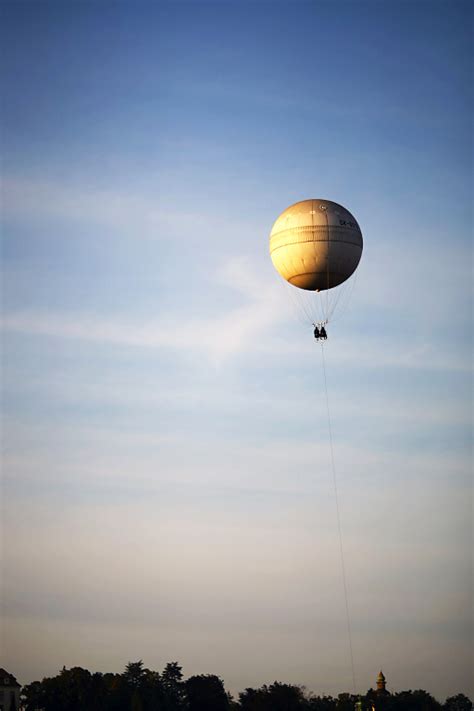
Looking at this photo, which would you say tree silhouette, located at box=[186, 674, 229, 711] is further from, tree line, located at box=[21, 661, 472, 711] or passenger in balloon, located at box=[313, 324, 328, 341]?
passenger in balloon, located at box=[313, 324, 328, 341]

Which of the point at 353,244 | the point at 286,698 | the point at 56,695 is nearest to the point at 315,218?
the point at 353,244

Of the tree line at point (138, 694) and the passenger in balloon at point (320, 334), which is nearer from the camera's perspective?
the passenger in balloon at point (320, 334)

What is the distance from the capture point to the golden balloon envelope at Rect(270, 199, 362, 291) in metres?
79.2

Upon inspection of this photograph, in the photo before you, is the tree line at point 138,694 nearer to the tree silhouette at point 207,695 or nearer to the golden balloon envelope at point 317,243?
the tree silhouette at point 207,695

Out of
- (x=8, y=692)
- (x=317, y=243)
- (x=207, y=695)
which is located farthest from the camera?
(x=207, y=695)

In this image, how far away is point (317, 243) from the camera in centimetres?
7912

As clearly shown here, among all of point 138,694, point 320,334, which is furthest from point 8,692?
point 320,334

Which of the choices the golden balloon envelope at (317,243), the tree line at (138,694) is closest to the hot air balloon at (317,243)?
the golden balloon envelope at (317,243)

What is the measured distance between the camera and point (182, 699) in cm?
19525

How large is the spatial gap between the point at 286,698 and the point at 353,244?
129668 mm

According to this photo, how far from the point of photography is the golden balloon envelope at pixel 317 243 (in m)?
79.2

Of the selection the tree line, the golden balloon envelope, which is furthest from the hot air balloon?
the tree line

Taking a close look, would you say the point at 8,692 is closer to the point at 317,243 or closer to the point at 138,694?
the point at 138,694

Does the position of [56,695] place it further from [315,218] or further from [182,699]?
[315,218]
